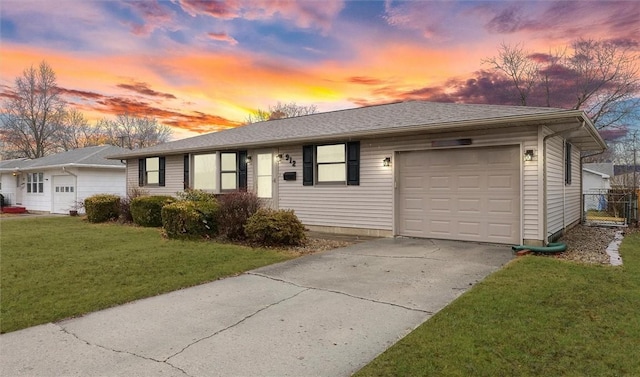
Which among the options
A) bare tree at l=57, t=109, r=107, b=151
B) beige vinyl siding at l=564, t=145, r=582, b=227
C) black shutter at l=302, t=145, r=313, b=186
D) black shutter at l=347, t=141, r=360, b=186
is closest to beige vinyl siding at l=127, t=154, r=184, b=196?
black shutter at l=302, t=145, r=313, b=186

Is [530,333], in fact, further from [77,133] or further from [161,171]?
[77,133]

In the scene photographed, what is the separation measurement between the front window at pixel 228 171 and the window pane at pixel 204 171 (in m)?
0.38

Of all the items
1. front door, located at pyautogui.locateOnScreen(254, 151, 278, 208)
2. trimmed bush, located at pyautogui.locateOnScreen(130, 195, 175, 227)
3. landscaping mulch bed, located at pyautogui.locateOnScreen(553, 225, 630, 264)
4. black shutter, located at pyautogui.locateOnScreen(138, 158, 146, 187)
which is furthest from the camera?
black shutter, located at pyautogui.locateOnScreen(138, 158, 146, 187)

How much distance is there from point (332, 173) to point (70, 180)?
51.4 feet

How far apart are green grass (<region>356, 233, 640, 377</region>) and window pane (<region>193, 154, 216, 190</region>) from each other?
10293mm

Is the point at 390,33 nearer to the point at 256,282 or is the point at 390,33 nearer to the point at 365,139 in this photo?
the point at 365,139

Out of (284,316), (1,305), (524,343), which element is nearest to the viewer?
(524,343)

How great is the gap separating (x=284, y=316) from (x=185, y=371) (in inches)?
52.3

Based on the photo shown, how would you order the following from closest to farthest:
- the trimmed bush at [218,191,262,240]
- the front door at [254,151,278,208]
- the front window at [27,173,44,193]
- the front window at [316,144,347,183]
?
the trimmed bush at [218,191,262,240], the front window at [316,144,347,183], the front door at [254,151,278,208], the front window at [27,173,44,193]

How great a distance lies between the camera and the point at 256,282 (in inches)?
213

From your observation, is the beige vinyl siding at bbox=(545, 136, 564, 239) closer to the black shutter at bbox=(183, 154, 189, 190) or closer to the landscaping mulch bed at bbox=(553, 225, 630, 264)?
the landscaping mulch bed at bbox=(553, 225, 630, 264)

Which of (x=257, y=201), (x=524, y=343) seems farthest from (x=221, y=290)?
(x=257, y=201)

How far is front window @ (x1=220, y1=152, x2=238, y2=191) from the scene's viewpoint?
12688 mm

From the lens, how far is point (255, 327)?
371cm
